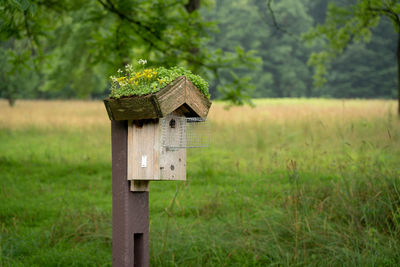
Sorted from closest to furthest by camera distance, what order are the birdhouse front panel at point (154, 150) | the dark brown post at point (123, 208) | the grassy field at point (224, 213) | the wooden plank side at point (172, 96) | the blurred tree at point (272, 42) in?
the wooden plank side at point (172, 96) → the birdhouse front panel at point (154, 150) → the dark brown post at point (123, 208) → the grassy field at point (224, 213) → the blurred tree at point (272, 42)

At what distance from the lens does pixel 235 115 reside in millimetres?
15070

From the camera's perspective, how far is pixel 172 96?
277cm

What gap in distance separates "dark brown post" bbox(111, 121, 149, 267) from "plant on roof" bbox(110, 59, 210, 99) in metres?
0.22

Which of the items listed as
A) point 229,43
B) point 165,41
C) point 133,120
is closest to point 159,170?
point 133,120

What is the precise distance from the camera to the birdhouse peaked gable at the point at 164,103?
107 inches

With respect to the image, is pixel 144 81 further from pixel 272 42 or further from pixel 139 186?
pixel 272 42

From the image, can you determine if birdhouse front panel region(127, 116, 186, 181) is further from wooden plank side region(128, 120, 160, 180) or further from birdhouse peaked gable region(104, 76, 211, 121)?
birdhouse peaked gable region(104, 76, 211, 121)

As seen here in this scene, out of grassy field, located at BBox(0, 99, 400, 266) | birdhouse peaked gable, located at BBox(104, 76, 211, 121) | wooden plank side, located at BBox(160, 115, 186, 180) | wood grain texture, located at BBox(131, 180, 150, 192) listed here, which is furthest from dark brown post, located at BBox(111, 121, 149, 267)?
grassy field, located at BBox(0, 99, 400, 266)

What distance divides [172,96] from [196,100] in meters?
0.24

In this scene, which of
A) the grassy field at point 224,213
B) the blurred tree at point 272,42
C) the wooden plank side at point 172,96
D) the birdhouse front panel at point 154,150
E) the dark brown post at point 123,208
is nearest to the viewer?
the wooden plank side at point 172,96

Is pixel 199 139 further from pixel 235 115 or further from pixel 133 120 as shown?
pixel 235 115

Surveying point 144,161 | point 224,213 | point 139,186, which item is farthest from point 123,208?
point 224,213

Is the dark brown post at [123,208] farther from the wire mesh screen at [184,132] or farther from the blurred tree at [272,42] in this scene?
the blurred tree at [272,42]

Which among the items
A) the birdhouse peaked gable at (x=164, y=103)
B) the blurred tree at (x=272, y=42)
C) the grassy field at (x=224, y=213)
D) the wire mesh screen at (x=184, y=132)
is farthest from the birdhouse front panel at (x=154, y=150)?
the blurred tree at (x=272, y=42)
